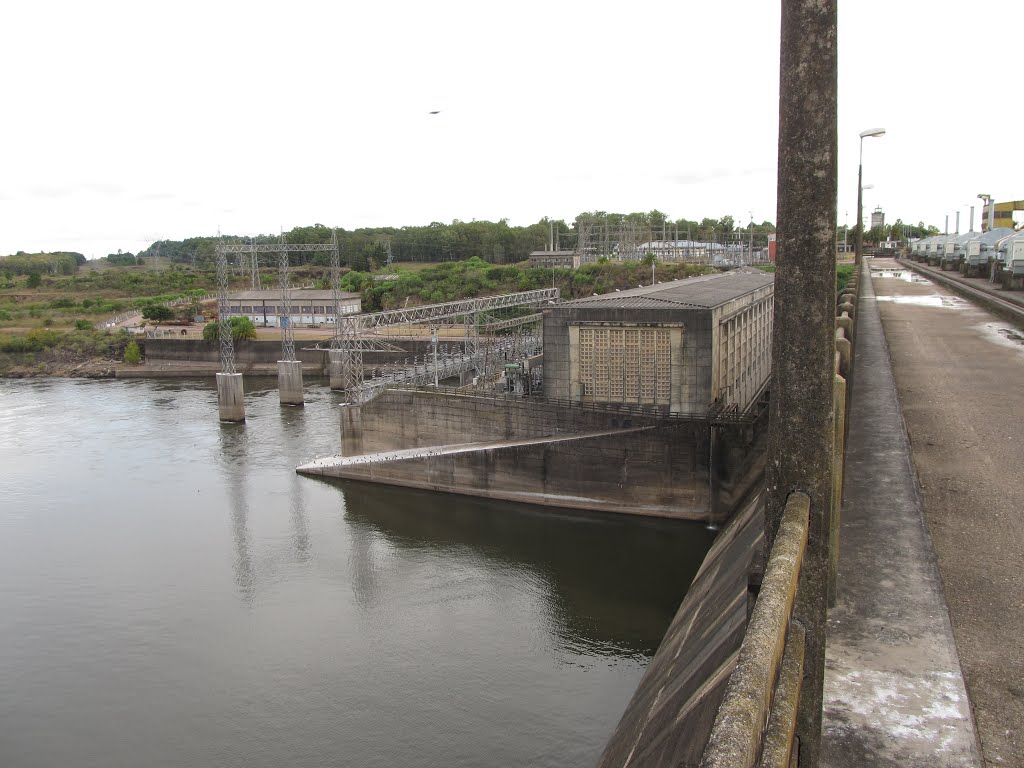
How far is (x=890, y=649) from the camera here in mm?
5004

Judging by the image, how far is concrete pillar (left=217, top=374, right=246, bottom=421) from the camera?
116ft

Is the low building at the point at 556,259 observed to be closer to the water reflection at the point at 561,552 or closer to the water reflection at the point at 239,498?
the water reflection at the point at 239,498

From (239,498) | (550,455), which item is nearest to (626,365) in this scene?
(550,455)

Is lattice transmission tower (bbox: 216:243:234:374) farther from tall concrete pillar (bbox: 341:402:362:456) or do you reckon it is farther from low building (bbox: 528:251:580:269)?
low building (bbox: 528:251:580:269)

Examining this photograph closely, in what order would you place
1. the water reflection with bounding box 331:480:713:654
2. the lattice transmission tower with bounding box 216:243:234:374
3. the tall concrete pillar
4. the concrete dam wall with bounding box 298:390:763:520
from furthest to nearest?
the lattice transmission tower with bounding box 216:243:234:374 → the tall concrete pillar → the concrete dam wall with bounding box 298:390:763:520 → the water reflection with bounding box 331:480:713:654

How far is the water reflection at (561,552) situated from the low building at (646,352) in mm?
3697

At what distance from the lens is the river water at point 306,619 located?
12805 millimetres

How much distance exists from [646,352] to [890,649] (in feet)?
57.3

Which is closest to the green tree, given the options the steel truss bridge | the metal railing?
the steel truss bridge

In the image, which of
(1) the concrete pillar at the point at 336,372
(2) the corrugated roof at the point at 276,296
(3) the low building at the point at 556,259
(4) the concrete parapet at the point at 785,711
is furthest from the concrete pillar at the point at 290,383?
(3) the low building at the point at 556,259

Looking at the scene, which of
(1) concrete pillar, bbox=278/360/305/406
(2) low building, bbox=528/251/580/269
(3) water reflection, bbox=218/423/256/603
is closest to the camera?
(3) water reflection, bbox=218/423/256/603

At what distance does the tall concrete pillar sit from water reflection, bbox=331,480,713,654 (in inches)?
93.0

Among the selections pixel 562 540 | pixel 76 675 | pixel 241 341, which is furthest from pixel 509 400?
pixel 241 341

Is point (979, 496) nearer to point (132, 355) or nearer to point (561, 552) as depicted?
point (561, 552)
